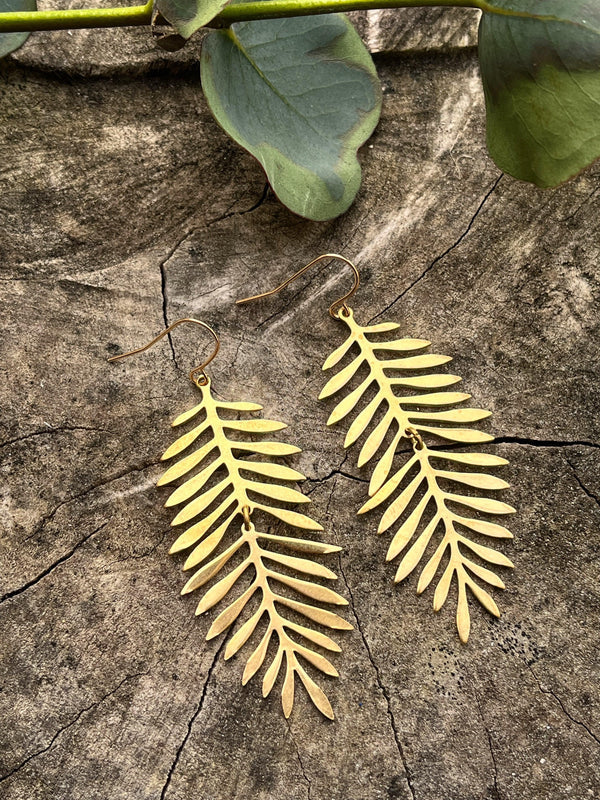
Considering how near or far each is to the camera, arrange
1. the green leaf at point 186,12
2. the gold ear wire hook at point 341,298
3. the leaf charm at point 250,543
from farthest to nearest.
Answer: the gold ear wire hook at point 341,298 → the leaf charm at point 250,543 → the green leaf at point 186,12

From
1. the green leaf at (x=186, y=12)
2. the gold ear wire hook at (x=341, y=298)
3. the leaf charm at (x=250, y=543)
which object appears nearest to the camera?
the green leaf at (x=186, y=12)

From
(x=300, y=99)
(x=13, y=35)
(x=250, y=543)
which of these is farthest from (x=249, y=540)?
(x=13, y=35)

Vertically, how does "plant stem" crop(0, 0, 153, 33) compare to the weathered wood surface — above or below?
above

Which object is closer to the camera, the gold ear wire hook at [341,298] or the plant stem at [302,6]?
the plant stem at [302,6]

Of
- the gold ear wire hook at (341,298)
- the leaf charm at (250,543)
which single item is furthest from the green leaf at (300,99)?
the leaf charm at (250,543)

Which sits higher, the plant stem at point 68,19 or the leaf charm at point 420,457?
the plant stem at point 68,19

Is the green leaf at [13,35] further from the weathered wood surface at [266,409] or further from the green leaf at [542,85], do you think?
the green leaf at [542,85]

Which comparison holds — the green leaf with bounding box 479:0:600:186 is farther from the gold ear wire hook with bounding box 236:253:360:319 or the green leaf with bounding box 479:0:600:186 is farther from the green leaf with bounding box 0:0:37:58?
the green leaf with bounding box 0:0:37:58

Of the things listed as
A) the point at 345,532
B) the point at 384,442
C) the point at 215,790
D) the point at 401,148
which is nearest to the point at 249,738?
the point at 215,790

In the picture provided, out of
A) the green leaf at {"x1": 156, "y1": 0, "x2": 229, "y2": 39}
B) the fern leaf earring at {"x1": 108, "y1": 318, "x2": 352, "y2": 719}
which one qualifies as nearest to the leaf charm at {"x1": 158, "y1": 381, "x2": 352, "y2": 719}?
the fern leaf earring at {"x1": 108, "y1": 318, "x2": 352, "y2": 719}
